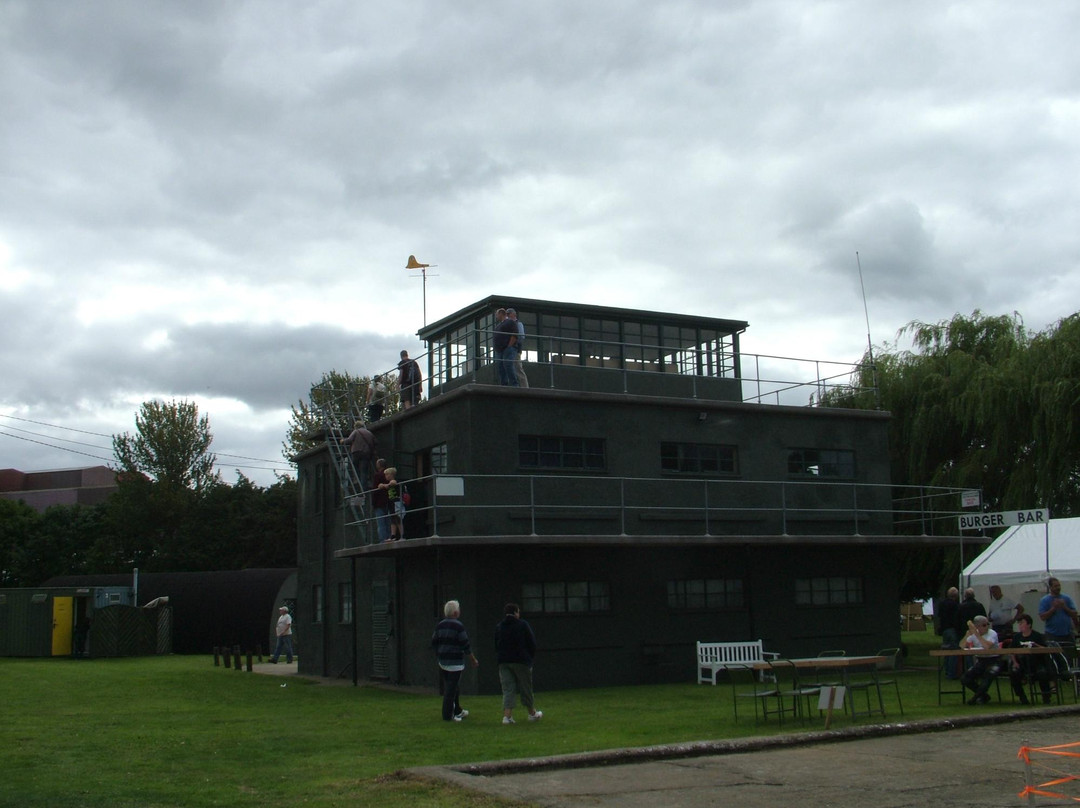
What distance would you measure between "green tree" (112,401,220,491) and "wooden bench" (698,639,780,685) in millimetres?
49439

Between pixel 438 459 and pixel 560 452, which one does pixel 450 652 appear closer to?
pixel 560 452

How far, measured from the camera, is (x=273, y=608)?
130 ft

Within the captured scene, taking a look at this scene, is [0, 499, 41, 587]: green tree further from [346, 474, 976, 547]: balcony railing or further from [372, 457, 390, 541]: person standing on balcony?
[372, 457, 390, 541]: person standing on balcony

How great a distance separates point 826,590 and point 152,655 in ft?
84.2

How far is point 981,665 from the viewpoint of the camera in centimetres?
1570

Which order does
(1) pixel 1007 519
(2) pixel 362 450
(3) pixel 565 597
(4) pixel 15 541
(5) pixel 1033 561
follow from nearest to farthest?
(1) pixel 1007 519, (3) pixel 565 597, (5) pixel 1033 561, (2) pixel 362 450, (4) pixel 15 541

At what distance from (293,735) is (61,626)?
1100 inches

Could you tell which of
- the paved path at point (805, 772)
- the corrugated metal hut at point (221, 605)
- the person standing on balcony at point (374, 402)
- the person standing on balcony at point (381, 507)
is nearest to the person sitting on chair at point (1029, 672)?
the paved path at point (805, 772)

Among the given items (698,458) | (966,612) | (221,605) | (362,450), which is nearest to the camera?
(966,612)

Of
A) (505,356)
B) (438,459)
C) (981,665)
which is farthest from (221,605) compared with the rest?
(981,665)

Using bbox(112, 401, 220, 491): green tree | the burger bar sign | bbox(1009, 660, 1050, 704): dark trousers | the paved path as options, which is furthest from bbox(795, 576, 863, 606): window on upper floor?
bbox(112, 401, 220, 491): green tree

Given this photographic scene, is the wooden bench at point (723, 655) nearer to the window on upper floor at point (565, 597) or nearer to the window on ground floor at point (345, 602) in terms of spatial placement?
the window on upper floor at point (565, 597)

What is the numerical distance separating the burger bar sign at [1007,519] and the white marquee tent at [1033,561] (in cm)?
30

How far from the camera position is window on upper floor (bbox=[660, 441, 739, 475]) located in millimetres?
23812
